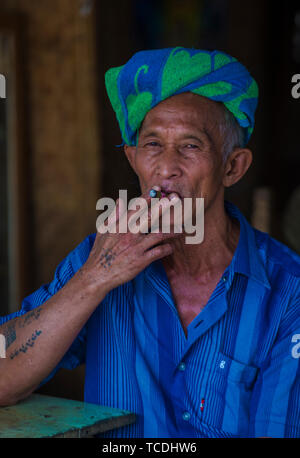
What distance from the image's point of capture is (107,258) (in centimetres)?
195

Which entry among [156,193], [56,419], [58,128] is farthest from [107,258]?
[58,128]

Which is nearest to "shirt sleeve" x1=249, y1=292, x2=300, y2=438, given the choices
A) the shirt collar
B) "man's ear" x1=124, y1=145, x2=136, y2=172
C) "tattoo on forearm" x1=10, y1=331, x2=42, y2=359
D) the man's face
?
the shirt collar

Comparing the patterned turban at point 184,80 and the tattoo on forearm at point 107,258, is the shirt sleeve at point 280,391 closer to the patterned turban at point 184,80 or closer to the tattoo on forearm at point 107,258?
the tattoo on forearm at point 107,258

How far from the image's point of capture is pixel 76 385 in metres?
4.84

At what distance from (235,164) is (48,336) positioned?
0.99 m

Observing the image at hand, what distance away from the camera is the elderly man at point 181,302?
1947 mm

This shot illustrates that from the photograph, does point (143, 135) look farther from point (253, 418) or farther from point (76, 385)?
point (76, 385)

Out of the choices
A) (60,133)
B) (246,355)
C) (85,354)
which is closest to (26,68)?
(60,133)

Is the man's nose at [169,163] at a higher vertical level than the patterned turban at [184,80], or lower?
lower

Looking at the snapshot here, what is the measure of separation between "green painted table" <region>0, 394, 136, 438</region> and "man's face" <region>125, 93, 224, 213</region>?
2.64ft

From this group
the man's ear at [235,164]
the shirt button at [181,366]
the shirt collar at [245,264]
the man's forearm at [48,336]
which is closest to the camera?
the man's forearm at [48,336]

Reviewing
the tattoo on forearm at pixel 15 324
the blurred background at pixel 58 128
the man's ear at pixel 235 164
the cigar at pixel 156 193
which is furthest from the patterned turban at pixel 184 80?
the blurred background at pixel 58 128

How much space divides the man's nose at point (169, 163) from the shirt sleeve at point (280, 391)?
65cm
